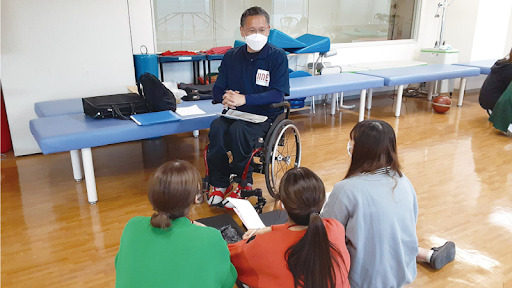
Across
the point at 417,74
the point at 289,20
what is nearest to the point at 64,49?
the point at 289,20

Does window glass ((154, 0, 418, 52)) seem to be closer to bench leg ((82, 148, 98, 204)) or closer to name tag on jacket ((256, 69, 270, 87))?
bench leg ((82, 148, 98, 204))

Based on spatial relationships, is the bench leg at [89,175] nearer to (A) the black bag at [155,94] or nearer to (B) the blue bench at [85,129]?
(B) the blue bench at [85,129]

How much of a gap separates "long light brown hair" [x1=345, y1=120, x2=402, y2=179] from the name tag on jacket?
3.89 ft

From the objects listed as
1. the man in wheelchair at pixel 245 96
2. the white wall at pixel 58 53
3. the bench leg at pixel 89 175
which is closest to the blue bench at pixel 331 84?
the man in wheelchair at pixel 245 96

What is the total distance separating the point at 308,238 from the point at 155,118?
6.58 feet

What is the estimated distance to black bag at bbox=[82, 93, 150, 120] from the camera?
2.85 m

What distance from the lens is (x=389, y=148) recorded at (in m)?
1.44

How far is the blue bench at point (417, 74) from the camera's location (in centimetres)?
468

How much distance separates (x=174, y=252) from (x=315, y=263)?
39cm

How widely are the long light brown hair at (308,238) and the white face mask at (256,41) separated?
1.44 meters

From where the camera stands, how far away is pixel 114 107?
113 inches

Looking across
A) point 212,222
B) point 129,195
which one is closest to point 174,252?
point 212,222

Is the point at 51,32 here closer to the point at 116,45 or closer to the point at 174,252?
the point at 116,45

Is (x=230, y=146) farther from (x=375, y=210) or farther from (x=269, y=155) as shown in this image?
(x=375, y=210)
